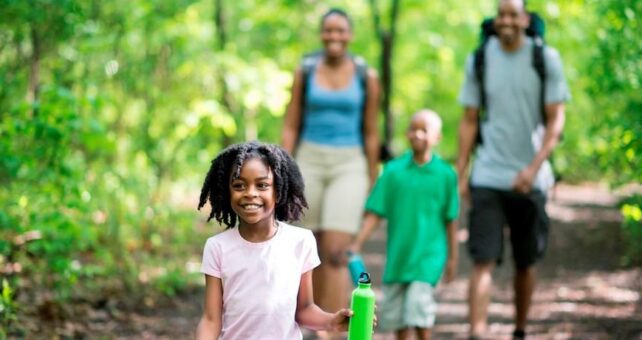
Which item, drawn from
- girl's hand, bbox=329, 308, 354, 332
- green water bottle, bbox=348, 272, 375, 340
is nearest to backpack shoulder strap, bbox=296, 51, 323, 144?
girl's hand, bbox=329, 308, 354, 332

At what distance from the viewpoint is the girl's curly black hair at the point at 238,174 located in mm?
3578

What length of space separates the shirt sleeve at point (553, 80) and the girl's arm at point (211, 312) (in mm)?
3410

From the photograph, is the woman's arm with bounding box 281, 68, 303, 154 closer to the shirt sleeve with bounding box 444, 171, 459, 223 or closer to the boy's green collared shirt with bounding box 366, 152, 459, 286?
the boy's green collared shirt with bounding box 366, 152, 459, 286

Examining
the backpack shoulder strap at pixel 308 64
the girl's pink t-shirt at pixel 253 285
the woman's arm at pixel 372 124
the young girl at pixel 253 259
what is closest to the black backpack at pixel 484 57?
the woman's arm at pixel 372 124

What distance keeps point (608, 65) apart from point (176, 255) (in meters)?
4.61

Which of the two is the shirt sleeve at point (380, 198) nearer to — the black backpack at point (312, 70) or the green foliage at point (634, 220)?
the black backpack at point (312, 70)

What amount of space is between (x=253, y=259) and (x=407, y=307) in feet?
7.79

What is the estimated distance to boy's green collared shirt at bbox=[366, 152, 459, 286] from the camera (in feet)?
19.1

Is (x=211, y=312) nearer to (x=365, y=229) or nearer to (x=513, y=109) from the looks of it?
(x=365, y=229)

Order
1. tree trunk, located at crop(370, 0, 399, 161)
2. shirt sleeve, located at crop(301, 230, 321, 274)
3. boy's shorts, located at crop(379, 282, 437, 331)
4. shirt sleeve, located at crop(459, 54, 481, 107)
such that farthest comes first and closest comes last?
tree trunk, located at crop(370, 0, 399, 161)
shirt sleeve, located at crop(459, 54, 481, 107)
boy's shorts, located at crop(379, 282, 437, 331)
shirt sleeve, located at crop(301, 230, 321, 274)

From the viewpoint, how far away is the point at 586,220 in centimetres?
1575

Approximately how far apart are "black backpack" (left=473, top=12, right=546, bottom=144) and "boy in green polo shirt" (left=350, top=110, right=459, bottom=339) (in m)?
0.70

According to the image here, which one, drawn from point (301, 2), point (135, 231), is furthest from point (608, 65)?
point (301, 2)

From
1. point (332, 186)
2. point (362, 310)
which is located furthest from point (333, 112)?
point (362, 310)
